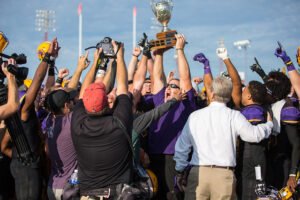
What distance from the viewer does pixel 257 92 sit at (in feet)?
18.9

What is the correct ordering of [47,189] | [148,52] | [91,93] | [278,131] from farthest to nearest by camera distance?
[148,52] < [278,131] < [47,189] < [91,93]

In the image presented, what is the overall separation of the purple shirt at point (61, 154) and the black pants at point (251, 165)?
8.05 feet

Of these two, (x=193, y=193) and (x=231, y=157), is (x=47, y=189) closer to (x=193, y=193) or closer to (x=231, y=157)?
(x=193, y=193)

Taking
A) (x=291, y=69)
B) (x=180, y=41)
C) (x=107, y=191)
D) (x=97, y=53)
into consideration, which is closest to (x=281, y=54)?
(x=291, y=69)

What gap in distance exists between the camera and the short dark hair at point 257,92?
5.77 m

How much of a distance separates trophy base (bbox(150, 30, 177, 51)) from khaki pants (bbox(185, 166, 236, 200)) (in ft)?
8.10

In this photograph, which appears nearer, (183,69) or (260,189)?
(260,189)

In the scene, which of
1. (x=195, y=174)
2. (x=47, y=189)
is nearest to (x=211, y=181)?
(x=195, y=174)

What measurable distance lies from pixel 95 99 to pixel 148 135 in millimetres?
2438

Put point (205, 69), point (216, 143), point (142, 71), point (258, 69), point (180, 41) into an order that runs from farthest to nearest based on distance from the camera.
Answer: point (258, 69)
point (142, 71)
point (205, 69)
point (180, 41)
point (216, 143)

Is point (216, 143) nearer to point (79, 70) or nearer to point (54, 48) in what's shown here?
point (54, 48)

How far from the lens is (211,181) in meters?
4.73

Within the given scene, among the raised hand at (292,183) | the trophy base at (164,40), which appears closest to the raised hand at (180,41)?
the trophy base at (164,40)

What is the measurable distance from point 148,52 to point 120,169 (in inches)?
133
